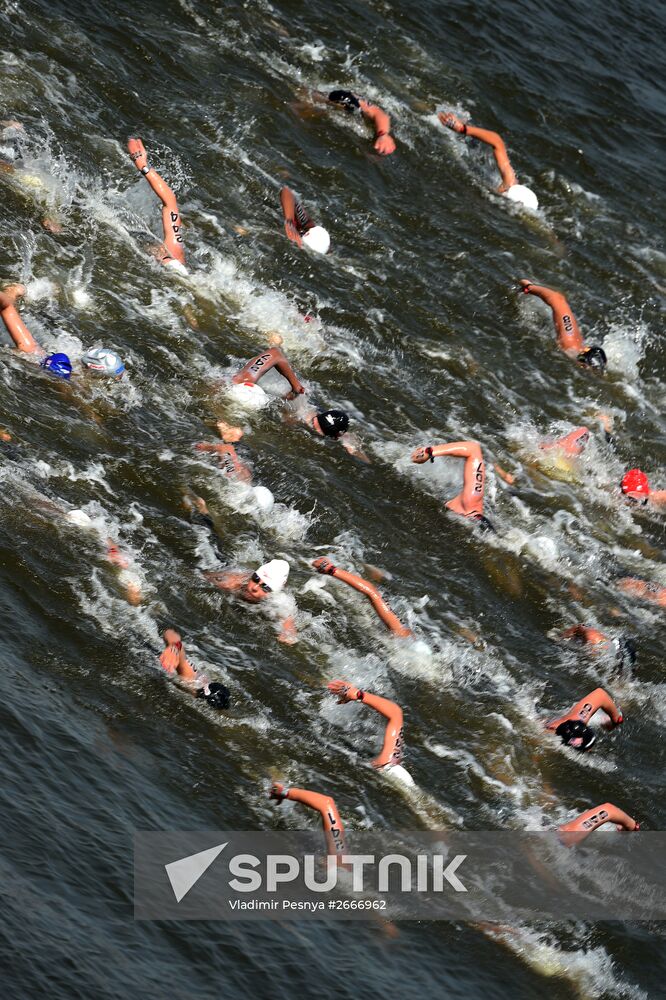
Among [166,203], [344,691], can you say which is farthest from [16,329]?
[344,691]

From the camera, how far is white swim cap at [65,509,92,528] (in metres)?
15.7

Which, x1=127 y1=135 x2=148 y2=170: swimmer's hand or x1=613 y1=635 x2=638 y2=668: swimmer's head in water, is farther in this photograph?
x1=127 y1=135 x2=148 y2=170: swimmer's hand

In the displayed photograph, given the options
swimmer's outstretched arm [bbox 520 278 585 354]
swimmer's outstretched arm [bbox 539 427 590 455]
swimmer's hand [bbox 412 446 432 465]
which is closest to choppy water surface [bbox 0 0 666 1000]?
swimmer's outstretched arm [bbox 539 427 590 455]

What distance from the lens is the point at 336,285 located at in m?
22.3

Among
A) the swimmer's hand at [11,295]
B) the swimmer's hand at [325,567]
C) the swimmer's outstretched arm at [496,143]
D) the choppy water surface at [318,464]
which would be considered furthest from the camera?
the swimmer's outstretched arm at [496,143]

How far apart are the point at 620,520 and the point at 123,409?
767 cm

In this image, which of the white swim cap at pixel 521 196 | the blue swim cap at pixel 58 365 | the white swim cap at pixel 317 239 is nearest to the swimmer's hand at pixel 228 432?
the blue swim cap at pixel 58 365

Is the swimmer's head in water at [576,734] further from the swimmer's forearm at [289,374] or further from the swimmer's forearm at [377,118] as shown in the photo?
the swimmer's forearm at [377,118]

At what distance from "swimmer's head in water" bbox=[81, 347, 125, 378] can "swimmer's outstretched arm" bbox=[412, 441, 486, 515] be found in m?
3.94

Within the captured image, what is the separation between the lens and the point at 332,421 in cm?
1917

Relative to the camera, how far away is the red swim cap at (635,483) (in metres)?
21.5

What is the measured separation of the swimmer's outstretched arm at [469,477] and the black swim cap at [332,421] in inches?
39.6

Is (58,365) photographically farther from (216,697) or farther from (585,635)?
(585,635)

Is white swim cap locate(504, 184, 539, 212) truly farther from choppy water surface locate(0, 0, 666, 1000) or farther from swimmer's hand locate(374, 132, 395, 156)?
swimmer's hand locate(374, 132, 395, 156)
